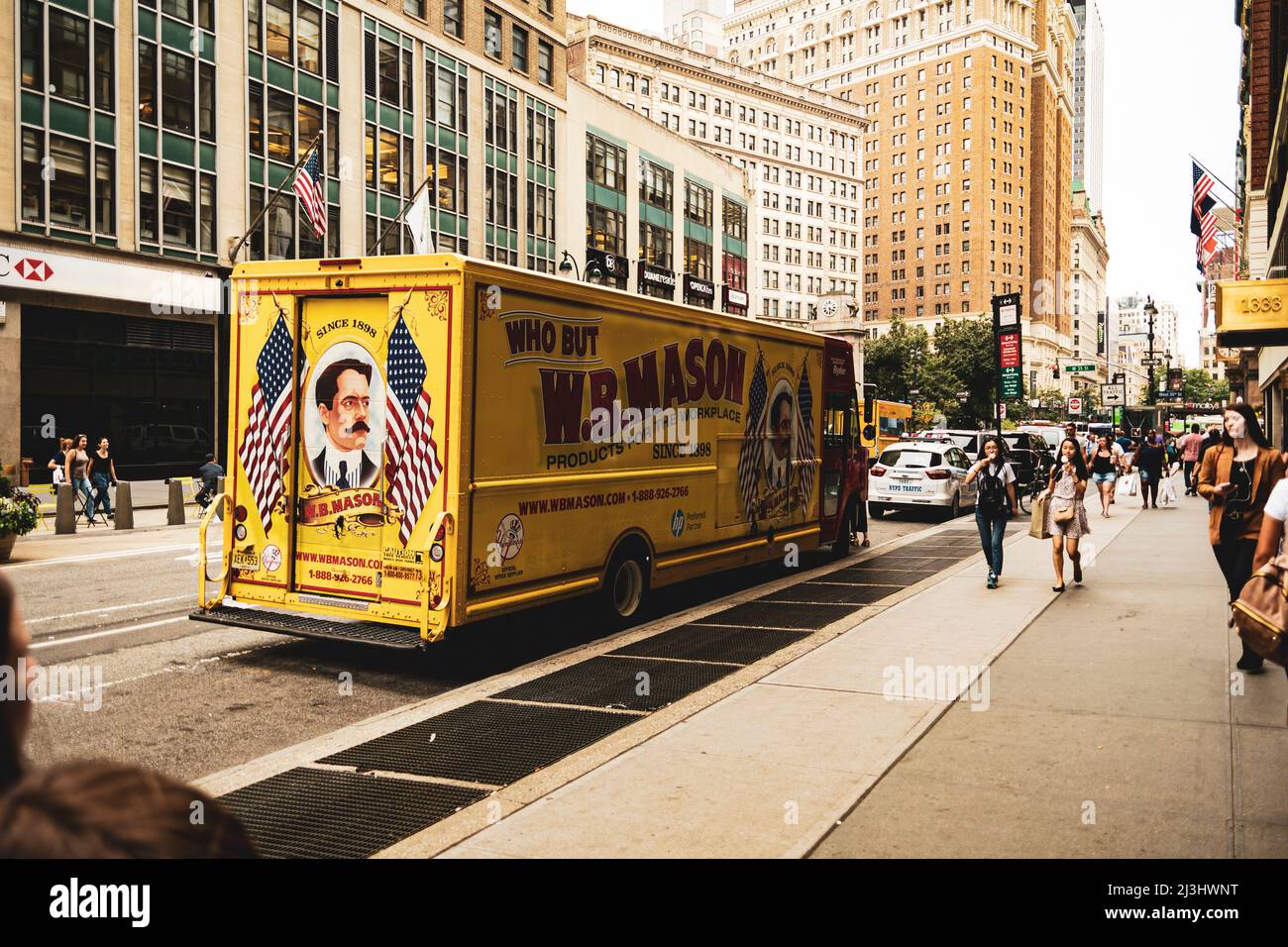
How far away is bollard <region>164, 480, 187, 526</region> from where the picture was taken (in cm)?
2059

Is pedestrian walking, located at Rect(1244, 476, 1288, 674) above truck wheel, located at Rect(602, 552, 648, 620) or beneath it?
above

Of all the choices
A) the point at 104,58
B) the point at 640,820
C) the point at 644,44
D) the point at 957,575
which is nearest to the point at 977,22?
the point at 644,44

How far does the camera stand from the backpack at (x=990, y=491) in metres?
12.1

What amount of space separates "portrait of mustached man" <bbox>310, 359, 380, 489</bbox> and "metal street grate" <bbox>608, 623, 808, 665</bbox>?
2703 mm

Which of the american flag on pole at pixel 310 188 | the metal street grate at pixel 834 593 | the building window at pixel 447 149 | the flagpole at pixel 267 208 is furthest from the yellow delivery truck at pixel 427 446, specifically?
the building window at pixel 447 149

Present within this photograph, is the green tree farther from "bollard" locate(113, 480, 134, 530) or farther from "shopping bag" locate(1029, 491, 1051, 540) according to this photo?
"shopping bag" locate(1029, 491, 1051, 540)

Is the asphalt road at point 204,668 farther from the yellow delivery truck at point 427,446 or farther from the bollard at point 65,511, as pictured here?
the bollard at point 65,511

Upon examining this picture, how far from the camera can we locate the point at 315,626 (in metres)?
8.20

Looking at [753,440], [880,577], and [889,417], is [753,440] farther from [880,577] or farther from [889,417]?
[889,417]

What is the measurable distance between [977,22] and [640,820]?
148 m

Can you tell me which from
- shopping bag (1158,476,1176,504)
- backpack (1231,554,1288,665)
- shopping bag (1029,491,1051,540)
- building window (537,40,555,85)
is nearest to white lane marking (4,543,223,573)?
shopping bag (1029,491,1051,540)

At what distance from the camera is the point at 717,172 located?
65.3m

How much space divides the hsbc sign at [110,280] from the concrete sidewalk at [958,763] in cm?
2538

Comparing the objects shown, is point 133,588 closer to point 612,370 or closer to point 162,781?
point 612,370
